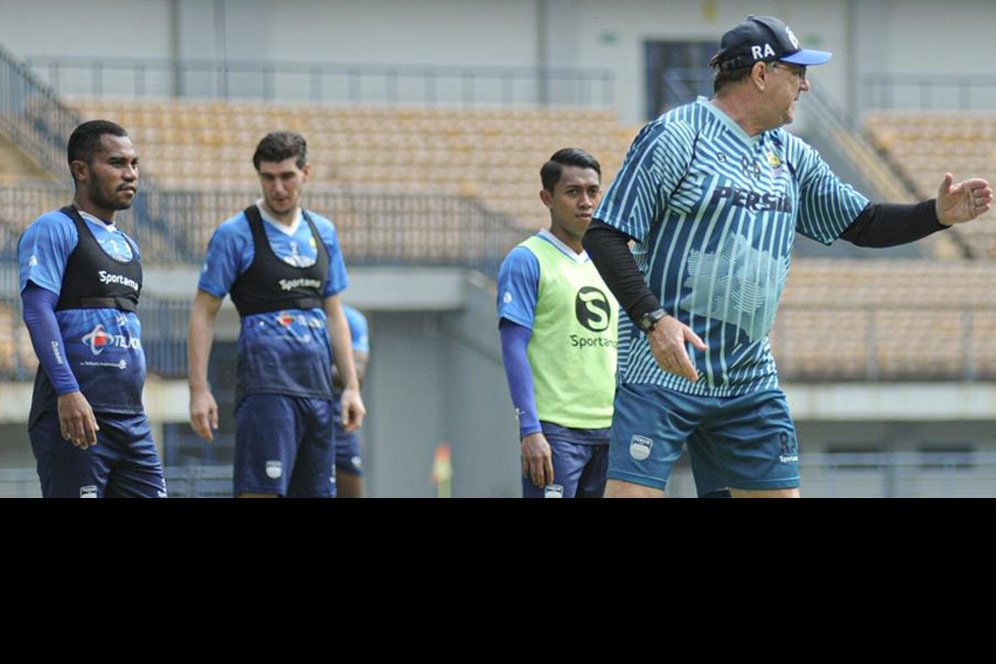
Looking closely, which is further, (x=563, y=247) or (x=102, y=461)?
(x=563, y=247)

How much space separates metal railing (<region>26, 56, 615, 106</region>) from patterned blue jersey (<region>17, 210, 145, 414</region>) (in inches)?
765

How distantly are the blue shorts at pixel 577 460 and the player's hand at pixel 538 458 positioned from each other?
0.24ft

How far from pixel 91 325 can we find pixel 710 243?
233 centimetres

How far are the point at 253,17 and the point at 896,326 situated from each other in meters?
10.9

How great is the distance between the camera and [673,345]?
473 centimetres

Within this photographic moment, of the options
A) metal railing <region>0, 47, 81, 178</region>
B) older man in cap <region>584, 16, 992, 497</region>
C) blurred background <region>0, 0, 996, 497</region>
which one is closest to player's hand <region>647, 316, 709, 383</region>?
older man in cap <region>584, 16, 992, 497</region>

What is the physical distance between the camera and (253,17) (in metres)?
26.6

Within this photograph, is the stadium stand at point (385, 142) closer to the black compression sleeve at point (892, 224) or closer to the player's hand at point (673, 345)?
the black compression sleeve at point (892, 224)

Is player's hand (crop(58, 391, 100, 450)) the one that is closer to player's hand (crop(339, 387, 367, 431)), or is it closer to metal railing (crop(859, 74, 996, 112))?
player's hand (crop(339, 387, 367, 431))

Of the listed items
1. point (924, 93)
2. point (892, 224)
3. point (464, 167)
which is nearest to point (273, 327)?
point (892, 224)

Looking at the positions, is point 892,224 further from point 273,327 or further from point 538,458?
point 273,327

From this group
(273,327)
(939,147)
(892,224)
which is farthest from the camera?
(939,147)

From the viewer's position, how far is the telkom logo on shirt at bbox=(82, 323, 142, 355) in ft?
20.6
